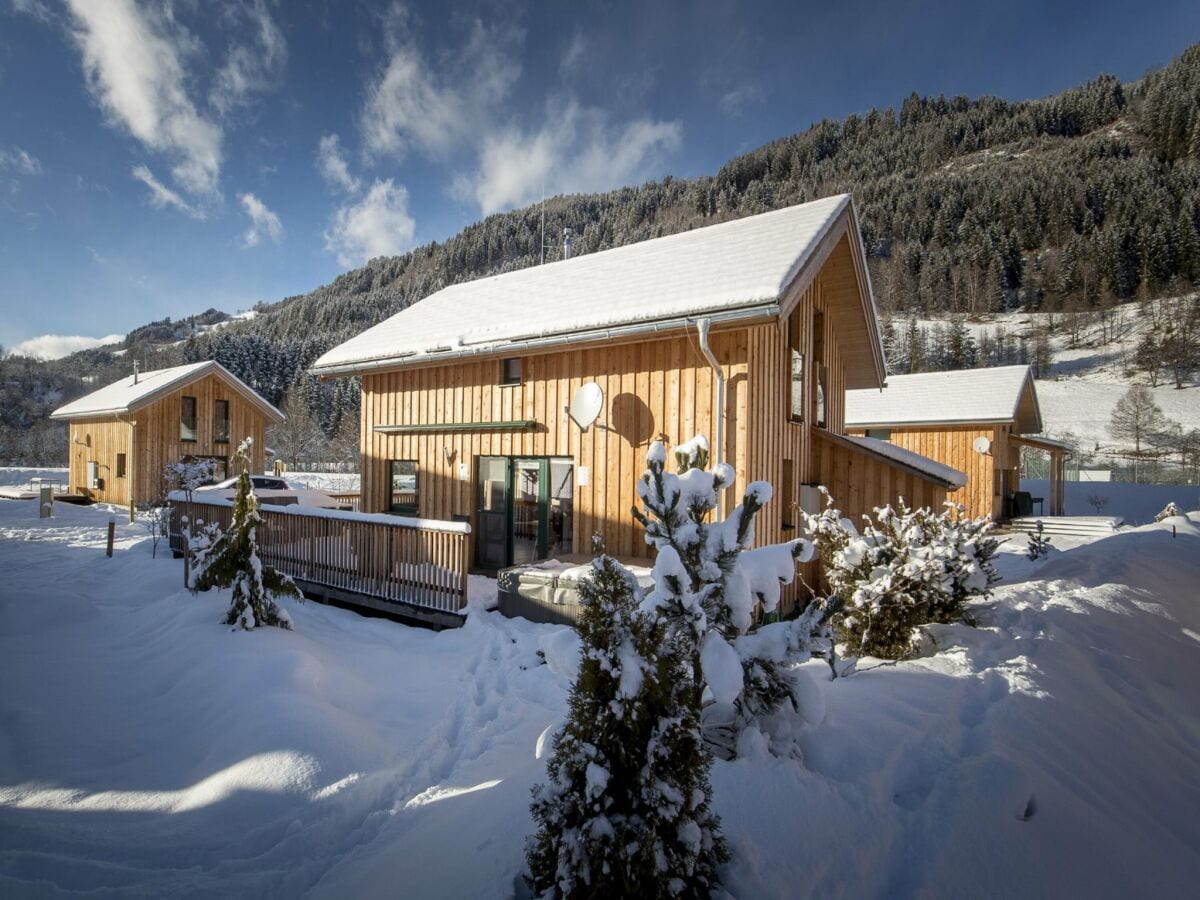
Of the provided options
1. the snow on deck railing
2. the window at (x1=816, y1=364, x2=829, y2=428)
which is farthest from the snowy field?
the window at (x1=816, y1=364, x2=829, y2=428)

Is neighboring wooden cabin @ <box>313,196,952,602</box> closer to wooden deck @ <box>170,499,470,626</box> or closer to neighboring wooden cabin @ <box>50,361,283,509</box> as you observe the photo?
wooden deck @ <box>170,499,470,626</box>

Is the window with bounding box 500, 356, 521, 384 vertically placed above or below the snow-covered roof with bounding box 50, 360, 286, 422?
below

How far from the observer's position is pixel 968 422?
17625 millimetres

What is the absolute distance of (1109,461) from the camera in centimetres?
3098

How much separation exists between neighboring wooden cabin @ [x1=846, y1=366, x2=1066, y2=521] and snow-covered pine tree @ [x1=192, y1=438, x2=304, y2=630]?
18903 mm

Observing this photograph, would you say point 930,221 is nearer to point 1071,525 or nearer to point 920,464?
point 1071,525

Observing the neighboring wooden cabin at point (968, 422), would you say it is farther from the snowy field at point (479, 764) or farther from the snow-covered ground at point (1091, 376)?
the snow-covered ground at point (1091, 376)

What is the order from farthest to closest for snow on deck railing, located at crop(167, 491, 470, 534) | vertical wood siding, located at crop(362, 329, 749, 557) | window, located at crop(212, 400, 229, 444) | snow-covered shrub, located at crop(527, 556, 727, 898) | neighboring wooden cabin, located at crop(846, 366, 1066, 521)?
window, located at crop(212, 400, 229, 444)
neighboring wooden cabin, located at crop(846, 366, 1066, 521)
vertical wood siding, located at crop(362, 329, 749, 557)
snow on deck railing, located at crop(167, 491, 470, 534)
snow-covered shrub, located at crop(527, 556, 727, 898)

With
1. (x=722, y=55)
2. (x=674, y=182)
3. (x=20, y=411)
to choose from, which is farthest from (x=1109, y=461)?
(x=674, y=182)

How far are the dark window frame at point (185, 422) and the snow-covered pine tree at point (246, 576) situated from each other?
67.1 ft

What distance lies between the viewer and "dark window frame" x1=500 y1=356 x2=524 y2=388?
9.15 metres

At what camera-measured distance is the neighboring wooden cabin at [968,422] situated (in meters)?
17.4

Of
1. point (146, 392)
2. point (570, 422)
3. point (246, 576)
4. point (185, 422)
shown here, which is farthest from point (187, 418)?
point (570, 422)

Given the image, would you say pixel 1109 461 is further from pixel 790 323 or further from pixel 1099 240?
pixel 1099 240
